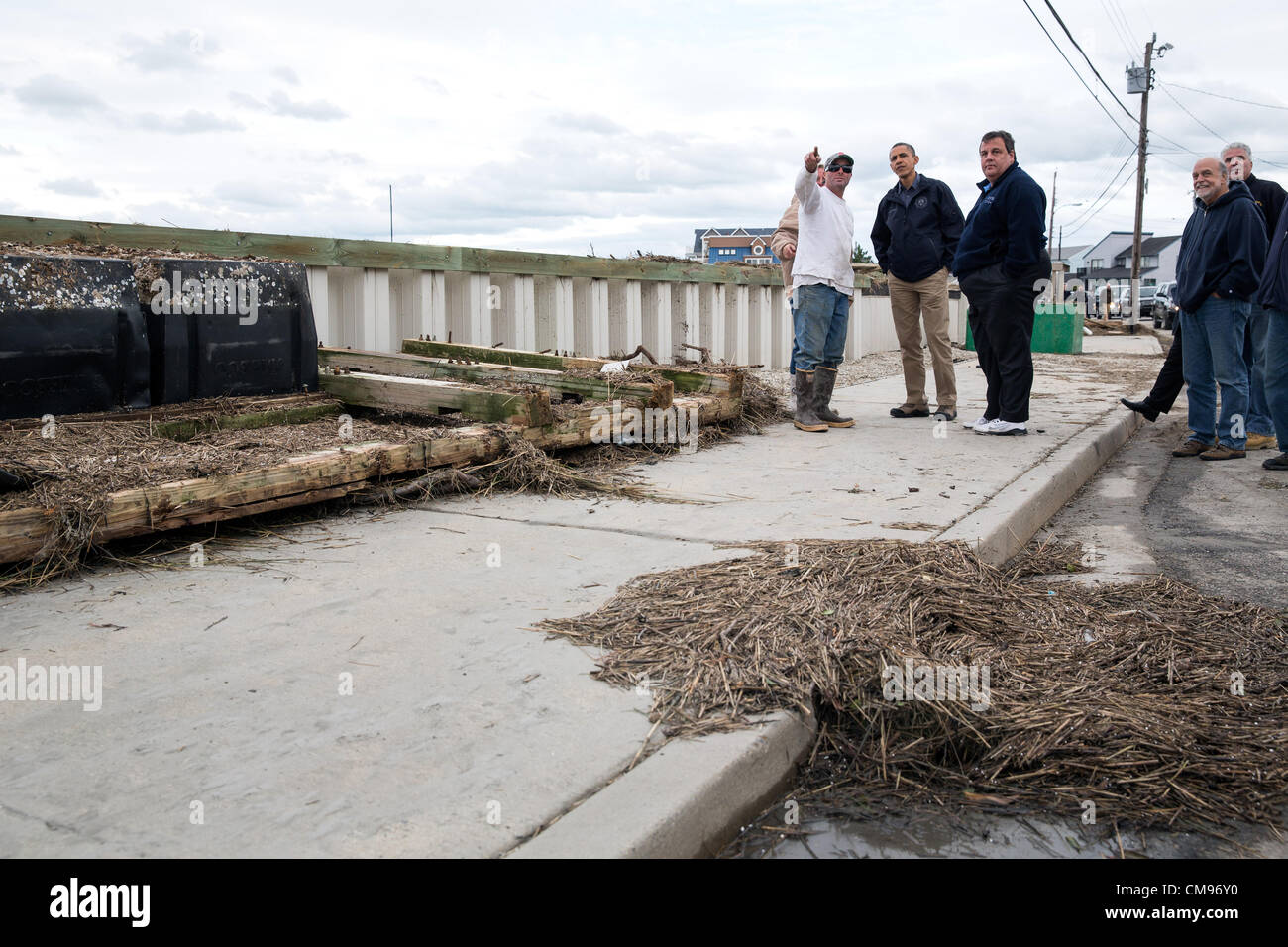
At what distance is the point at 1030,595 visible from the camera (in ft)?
12.1

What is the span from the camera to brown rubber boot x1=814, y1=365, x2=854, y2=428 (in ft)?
24.8

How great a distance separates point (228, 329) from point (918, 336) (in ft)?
16.9

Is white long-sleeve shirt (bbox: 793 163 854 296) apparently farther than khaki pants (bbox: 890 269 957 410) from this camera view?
No

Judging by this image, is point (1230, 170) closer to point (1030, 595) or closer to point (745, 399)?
point (745, 399)

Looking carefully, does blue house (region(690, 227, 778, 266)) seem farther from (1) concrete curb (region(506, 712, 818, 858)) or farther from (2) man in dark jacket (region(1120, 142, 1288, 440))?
(1) concrete curb (region(506, 712, 818, 858))

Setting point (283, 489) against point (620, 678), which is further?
point (283, 489)

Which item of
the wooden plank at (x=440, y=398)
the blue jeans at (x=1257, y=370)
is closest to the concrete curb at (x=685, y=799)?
the wooden plank at (x=440, y=398)

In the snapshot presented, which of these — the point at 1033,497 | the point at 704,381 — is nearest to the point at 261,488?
the point at 1033,497

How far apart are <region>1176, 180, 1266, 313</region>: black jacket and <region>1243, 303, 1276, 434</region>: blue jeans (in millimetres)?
529

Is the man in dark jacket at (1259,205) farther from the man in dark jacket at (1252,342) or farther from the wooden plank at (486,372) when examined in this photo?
the wooden plank at (486,372)

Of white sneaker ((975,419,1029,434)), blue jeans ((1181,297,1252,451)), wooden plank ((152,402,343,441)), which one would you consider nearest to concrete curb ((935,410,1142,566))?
white sneaker ((975,419,1029,434))

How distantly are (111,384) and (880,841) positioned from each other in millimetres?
4074

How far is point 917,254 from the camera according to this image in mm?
7797
